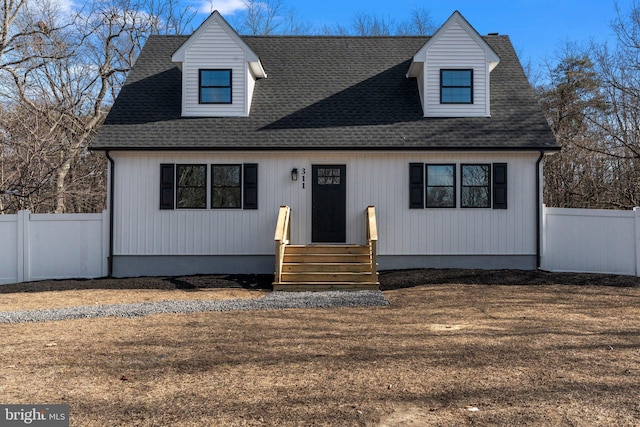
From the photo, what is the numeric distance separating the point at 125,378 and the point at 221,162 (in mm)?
8896

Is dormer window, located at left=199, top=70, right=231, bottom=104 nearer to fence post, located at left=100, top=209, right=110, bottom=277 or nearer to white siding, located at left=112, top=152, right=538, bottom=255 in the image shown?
white siding, located at left=112, top=152, right=538, bottom=255

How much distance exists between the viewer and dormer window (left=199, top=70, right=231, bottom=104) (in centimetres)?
1414

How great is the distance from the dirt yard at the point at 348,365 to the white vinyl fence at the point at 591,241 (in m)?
3.65

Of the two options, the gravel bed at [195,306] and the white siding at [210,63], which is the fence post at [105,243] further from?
the gravel bed at [195,306]

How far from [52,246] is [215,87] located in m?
5.95

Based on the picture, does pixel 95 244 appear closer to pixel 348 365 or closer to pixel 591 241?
pixel 348 365

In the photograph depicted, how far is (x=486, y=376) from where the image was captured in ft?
16.5

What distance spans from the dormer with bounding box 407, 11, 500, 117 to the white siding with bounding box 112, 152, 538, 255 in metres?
1.54

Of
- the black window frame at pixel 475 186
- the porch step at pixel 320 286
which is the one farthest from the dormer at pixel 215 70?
the black window frame at pixel 475 186

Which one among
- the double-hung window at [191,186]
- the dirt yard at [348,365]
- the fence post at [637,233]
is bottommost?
the dirt yard at [348,365]

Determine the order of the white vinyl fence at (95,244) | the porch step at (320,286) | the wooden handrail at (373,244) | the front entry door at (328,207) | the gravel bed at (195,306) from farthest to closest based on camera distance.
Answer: the front entry door at (328,207) < the white vinyl fence at (95,244) < the wooden handrail at (373,244) < the porch step at (320,286) < the gravel bed at (195,306)

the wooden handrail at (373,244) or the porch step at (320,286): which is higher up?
the wooden handrail at (373,244)

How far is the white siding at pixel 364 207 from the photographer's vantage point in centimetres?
1326

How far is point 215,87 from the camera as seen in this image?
14.2 m
